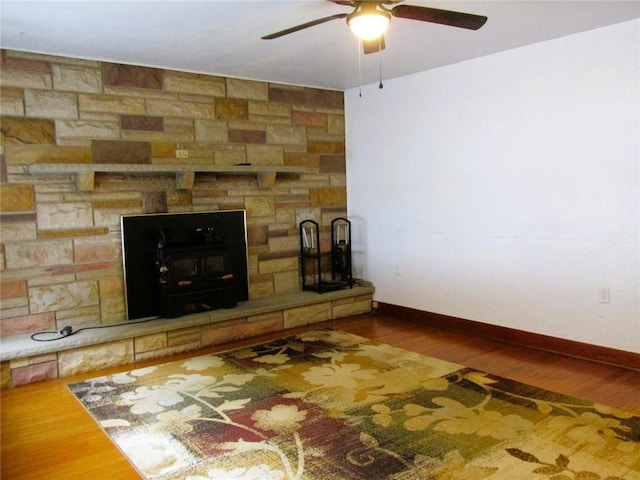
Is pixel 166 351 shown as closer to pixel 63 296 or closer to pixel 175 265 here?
pixel 175 265

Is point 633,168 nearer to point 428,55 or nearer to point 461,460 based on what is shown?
point 428,55

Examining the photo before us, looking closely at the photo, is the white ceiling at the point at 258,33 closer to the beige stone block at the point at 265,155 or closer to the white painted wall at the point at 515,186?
the white painted wall at the point at 515,186

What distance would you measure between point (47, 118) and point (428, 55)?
122 inches

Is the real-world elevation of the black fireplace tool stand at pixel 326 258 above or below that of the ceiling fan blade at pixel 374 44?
below

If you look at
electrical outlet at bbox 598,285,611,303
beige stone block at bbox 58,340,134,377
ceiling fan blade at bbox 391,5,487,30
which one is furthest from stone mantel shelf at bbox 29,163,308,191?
electrical outlet at bbox 598,285,611,303

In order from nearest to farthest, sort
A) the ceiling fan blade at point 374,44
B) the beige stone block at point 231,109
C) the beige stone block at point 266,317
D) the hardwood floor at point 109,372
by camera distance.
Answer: the hardwood floor at point 109,372 < the ceiling fan blade at point 374,44 < the beige stone block at point 266,317 < the beige stone block at point 231,109

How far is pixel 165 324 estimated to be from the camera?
420 centimetres

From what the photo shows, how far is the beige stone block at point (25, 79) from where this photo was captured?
12.5 ft

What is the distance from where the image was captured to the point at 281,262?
211 inches

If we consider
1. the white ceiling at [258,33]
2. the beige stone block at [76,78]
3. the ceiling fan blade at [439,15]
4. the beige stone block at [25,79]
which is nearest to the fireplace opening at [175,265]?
the beige stone block at [76,78]

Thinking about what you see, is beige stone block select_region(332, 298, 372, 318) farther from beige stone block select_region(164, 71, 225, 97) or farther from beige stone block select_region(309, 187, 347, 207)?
beige stone block select_region(164, 71, 225, 97)

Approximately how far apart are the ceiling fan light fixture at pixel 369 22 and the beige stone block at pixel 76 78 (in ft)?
8.05

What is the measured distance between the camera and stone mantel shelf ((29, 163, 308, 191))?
12.6 feet

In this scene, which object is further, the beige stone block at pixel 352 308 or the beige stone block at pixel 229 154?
the beige stone block at pixel 352 308
